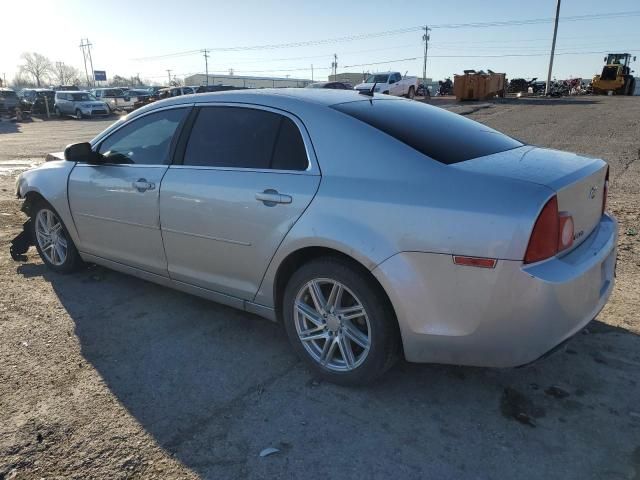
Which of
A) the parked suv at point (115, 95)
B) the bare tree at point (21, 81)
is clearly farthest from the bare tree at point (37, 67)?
the parked suv at point (115, 95)

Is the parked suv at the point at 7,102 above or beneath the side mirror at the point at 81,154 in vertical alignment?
beneath

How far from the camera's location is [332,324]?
9.97 ft

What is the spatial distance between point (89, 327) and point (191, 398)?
1359mm

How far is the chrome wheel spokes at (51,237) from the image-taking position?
4899 mm

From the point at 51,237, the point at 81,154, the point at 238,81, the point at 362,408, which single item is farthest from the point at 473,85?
the point at 238,81

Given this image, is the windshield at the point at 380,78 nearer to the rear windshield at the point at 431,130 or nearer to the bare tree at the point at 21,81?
the rear windshield at the point at 431,130

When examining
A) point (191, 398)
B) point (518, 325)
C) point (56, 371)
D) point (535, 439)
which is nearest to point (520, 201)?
point (518, 325)

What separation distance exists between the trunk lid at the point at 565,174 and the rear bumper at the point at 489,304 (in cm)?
22

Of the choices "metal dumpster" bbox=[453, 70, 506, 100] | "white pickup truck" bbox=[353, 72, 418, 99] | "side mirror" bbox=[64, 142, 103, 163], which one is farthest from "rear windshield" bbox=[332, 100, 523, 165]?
"metal dumpster" bbox=[453, 70, 506, 100]

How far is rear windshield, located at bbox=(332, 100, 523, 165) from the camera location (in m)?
2.91

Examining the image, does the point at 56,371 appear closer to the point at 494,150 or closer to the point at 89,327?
the point at 89,327

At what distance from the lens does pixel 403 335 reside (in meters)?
2.72

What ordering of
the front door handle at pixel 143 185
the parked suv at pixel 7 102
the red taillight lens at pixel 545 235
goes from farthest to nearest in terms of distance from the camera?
the parked suv at pixel 7 102, the front door handle at pixel 143 185, the red taillight lens at pixel 545 235

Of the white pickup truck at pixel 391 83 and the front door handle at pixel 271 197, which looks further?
the white pickup truck at pixel 391 83
